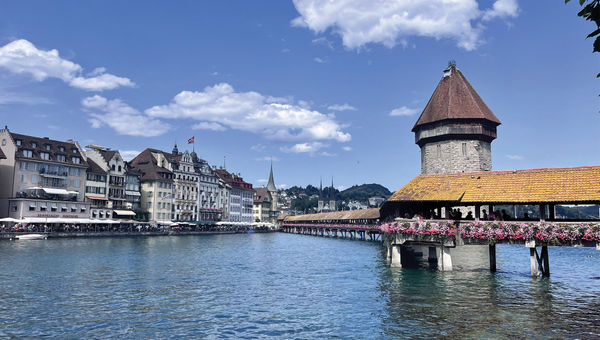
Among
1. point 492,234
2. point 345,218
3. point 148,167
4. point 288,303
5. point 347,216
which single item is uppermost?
point 148,167

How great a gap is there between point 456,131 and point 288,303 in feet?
165

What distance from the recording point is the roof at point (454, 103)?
6550 centimetres

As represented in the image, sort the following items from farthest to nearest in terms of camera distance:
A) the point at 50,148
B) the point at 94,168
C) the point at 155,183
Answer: the point at 155,183 → the point at 94,168 → the point at 50,148

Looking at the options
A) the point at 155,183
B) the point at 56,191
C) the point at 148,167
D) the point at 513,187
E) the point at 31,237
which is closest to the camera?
the point at 513,187

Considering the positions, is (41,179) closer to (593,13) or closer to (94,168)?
(94,168)

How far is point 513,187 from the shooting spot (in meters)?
26.9

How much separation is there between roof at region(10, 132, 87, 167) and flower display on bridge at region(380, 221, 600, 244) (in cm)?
6435

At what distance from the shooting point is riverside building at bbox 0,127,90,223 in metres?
69.8

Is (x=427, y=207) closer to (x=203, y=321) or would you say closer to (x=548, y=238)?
(x=548, y=238)

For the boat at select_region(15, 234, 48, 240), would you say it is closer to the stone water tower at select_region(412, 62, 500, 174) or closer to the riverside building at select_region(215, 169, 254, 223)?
the stone water tower at select_region(412, 62, 500, 174)

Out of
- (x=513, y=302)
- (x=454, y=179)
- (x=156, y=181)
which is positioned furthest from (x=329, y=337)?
(x=156, y=181)

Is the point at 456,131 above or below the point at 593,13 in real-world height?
above

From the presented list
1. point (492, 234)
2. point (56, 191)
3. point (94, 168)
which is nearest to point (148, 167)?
point (94, 168)

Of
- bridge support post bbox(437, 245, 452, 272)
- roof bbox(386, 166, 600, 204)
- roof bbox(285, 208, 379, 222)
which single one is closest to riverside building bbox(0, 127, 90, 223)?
roof bbox(285, 208, 379, 222)
